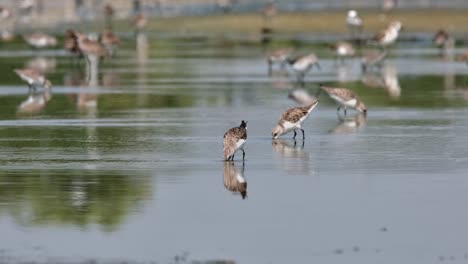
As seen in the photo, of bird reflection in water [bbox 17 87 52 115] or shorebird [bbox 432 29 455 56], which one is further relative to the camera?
shorebird [bbox 432 29 455 56]

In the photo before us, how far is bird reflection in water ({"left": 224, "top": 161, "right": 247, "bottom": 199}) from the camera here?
18.4 meters

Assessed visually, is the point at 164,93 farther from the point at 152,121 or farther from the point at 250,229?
the point at 250,229

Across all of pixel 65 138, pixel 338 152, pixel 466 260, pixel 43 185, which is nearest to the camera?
pixel 466 260

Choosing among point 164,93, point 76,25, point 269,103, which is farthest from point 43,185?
point 76,25

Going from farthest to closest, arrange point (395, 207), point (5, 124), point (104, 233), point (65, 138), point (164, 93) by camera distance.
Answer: point (164, 93)
point (5, 124)
point (65, 138)
point (395, 207)
point (104, 233)

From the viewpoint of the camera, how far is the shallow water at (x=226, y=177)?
14.5 metres

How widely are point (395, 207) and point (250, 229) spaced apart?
7.14 ft

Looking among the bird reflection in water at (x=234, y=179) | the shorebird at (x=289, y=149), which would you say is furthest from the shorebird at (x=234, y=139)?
the shorebird at (x=289, y=149)

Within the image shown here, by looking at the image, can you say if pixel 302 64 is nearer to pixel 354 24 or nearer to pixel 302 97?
pixel 302 97

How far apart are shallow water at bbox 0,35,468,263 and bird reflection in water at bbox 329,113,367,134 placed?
0.04 metres

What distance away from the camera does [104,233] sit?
1520 centimetres

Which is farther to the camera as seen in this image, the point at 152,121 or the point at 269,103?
the point at 269,103

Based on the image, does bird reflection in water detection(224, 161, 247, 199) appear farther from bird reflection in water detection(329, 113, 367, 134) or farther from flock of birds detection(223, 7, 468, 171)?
bird reflection in water detection(329, 113, 367, 134)

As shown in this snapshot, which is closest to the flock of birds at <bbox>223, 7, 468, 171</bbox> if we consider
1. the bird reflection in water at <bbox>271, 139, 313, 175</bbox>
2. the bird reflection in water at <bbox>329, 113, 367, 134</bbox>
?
the bird reflection in water at <bbox>329, 113, 367, 134</bbox>
